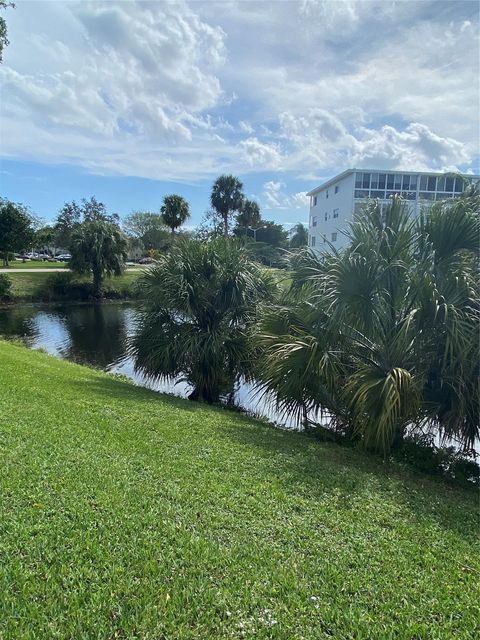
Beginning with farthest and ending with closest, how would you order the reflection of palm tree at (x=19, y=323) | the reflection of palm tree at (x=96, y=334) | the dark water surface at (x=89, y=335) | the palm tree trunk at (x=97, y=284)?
the palm tree trunk at (x=97, y=284) → the reflection of palm tree at (x=19, y=323) → the reflection of palm tree at (x=96, y=334) → the dark water surface at (x=89, y=335)

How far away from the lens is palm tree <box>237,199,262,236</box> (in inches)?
1897

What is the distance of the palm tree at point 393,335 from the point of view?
5242mm

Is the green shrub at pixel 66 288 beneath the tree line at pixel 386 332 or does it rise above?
beneath

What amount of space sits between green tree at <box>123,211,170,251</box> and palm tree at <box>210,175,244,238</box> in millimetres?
23028

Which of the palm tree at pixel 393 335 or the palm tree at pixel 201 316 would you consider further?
the palm tree at pixel 201 316

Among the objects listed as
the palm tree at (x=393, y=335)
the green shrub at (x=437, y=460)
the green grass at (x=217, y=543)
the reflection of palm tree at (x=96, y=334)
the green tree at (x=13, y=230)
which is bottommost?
the reflection of palm tree at (x=96, y=334)

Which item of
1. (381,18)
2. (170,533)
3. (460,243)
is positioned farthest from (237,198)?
(170,533)

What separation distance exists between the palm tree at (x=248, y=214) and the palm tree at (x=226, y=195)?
1.16m

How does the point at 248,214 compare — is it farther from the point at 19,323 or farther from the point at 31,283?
the point at 19,323

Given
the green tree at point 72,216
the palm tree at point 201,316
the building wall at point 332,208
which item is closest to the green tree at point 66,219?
the green tree at point 72,216

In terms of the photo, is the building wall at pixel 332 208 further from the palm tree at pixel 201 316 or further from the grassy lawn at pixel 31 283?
the palm tree at pixel 201 316

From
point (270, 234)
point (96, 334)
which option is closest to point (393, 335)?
point (96, 334)

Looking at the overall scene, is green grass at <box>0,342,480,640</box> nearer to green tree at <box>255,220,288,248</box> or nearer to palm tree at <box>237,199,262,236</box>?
palm tree at <box>237,199,262,236</box>

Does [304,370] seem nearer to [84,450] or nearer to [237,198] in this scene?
[84,450]
